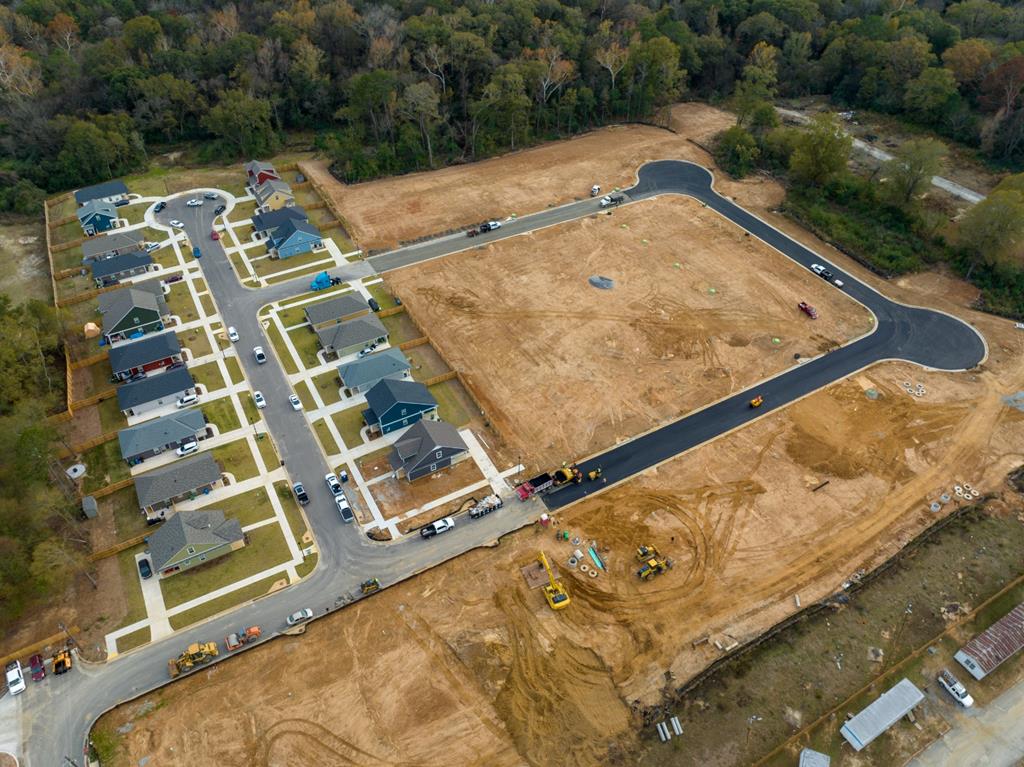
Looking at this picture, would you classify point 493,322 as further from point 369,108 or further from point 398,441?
point 369,108

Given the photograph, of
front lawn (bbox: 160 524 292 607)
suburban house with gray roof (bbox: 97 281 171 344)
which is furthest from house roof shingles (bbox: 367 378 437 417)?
suburban house with gray roof (bbox: 97 281 171 344)

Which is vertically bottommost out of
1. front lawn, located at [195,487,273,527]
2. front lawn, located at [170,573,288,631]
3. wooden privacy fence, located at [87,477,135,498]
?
front lawn, located at [170,573,288,631]

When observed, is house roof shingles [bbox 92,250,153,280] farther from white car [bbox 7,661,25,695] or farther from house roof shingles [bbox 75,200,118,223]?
white car [bbox 7,661,25,695]

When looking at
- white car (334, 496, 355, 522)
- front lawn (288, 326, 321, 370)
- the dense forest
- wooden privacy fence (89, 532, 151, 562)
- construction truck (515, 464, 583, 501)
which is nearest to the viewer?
wooden privacy fence (89, 532, 151, 562)

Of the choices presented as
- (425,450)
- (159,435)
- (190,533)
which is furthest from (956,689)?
(159,435)

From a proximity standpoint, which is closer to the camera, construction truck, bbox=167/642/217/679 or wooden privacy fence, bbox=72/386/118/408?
construction truck, bbox=167/642/217/679

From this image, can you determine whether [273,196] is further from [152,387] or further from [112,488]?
[112,488]
